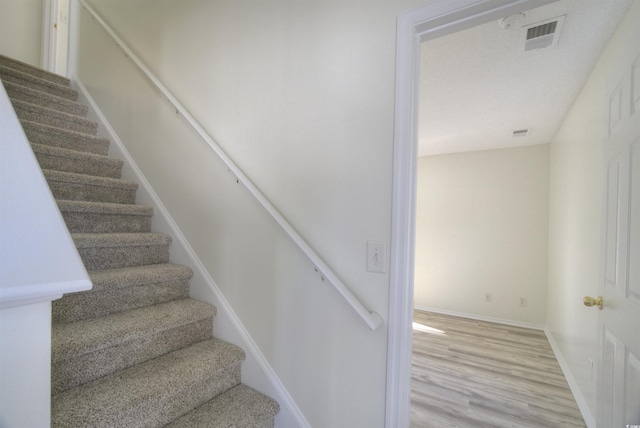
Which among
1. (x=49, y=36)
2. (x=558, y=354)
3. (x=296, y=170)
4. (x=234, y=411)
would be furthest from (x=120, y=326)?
(x=49, y=36)

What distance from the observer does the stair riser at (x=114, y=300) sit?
4.29 feet

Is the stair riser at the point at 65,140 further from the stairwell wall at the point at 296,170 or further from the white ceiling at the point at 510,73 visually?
the white ceiling at the point at 510,73

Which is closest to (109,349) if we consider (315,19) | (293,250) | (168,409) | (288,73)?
(168,409)

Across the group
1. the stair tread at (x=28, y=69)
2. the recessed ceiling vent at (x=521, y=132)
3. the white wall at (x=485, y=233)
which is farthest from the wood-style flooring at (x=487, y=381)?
the stair tread at (x=28, y=69)

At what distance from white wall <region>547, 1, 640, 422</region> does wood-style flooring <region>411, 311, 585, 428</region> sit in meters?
0.21

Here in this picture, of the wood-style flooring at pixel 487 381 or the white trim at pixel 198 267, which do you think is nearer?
the white trim at pixel 198 267

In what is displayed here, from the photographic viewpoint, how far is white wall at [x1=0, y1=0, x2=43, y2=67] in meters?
3.17

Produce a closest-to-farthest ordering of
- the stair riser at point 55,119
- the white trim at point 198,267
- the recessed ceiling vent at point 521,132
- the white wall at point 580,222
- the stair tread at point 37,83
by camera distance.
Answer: the white trim at point 198,267, the white wall at point 580,222, the stair riser at point 55,119, the stair tread at point 37,83, the recessed ceiling vent at point 521,132

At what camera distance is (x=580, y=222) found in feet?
7.91

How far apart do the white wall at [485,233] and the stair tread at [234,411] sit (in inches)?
150

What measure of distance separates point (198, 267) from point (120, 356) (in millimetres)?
579

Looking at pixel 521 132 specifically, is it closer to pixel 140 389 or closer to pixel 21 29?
pixel 140 389

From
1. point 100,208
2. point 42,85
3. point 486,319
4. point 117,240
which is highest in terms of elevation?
point 42,85

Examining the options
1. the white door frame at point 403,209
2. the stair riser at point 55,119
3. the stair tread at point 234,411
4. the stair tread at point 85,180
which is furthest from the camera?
the stair riser at point 55,119
